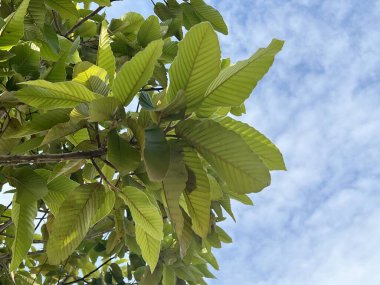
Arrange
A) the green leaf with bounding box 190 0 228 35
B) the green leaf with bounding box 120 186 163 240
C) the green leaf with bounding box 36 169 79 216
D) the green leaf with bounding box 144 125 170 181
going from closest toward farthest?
the green leaf with bounding box 144 125 170 181 → the green leaf with bounding box 120 186 163 240 → the green leaf with bounding box 36 169 79 216 → the green leaf with bounding box 190 0 228 35

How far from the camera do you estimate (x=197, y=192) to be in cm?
157

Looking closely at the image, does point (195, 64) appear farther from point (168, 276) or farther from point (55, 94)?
point (168, 276)

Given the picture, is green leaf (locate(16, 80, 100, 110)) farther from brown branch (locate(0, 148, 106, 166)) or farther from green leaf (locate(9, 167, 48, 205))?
green leaf (locate(9, 167, 48, 205))

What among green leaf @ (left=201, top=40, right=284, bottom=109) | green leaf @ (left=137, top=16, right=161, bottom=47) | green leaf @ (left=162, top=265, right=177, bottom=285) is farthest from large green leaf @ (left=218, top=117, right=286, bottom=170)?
green leaf @ (left=162, top=265, right=177, bottom=285)

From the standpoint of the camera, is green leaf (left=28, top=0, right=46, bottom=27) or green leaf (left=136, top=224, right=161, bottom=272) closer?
green leaf (left=136, top=224, right=161, bottom=272)

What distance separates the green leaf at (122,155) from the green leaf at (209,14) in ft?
5.38

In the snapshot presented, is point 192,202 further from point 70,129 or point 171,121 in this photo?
point 70,129

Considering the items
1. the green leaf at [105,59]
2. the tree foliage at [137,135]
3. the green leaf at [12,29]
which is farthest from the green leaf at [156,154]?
the green leaf at [12,29]

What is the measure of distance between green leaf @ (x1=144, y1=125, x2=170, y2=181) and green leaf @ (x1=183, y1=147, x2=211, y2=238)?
0.35 ft

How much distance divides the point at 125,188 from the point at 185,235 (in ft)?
0.77

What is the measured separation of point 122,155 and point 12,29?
0.54 meters

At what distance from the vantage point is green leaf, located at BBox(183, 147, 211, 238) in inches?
60.4

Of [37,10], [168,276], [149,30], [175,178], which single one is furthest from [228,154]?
[168,276]

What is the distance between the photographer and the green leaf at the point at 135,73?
1461 millimetres
